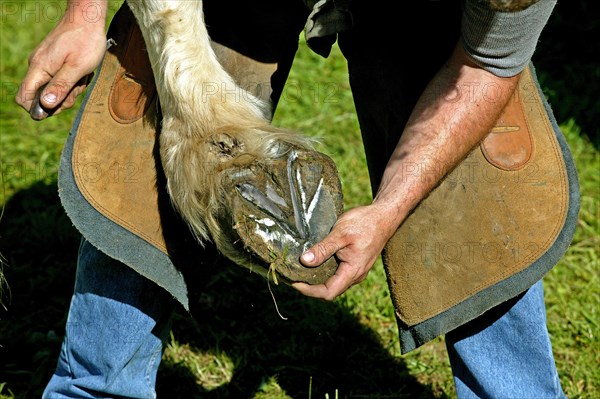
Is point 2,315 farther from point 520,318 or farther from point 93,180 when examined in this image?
point 520,318

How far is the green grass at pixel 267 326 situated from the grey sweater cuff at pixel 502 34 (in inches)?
46.3

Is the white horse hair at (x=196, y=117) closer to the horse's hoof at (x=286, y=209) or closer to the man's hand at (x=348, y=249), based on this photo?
the horse's hoof at (x=286, y=209)

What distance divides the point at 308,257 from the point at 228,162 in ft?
0.80

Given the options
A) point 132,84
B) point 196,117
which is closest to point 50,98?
point 132,84

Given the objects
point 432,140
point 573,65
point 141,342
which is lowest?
point 573,65

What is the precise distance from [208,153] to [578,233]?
6.54 feet

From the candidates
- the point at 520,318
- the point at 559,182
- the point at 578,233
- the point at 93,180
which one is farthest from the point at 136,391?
the point at 578,233

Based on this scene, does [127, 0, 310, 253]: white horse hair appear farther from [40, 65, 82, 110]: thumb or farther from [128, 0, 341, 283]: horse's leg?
[40, 65, 82, 110]: thumb

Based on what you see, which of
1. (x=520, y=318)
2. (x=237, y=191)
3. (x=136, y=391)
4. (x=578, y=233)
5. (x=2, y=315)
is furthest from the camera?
(x=578, y=233)

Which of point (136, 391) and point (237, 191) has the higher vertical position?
point (237, 191)

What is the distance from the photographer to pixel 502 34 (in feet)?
5.63

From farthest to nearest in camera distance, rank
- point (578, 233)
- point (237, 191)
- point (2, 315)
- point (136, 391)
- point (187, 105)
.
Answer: point (578, 233) → point (2, 315) → point (136, 391) → point (187, 105) → point (237, 191)

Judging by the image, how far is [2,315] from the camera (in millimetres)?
2924

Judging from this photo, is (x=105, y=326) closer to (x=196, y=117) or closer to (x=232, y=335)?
(x=196, y=117)
